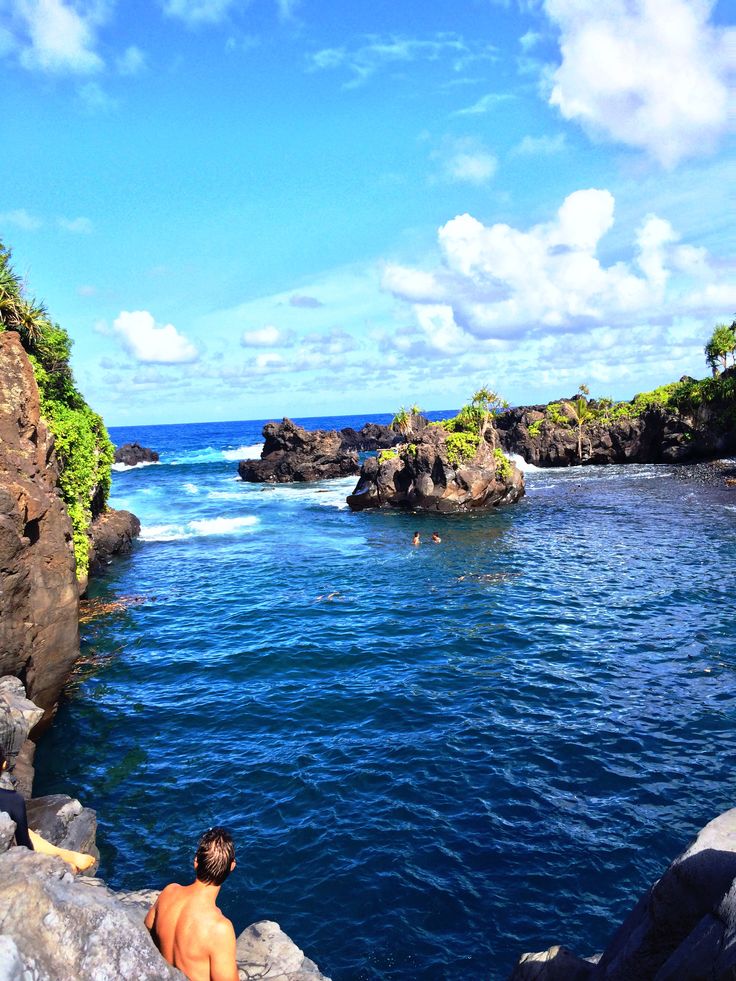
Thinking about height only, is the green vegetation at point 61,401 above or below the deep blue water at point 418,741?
above

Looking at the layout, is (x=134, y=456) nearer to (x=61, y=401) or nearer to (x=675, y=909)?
(x=61, y=401)

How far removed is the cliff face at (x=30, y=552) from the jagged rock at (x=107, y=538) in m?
20.9

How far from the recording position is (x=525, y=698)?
19.8 meters

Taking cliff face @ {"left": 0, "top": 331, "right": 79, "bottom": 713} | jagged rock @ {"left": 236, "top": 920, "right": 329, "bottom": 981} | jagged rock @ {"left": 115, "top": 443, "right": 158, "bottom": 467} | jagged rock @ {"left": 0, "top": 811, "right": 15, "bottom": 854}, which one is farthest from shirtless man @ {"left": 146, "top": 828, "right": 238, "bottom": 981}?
jagged rock @ {"left": 115, "top": 443, "right": 158, "bottom": 467}

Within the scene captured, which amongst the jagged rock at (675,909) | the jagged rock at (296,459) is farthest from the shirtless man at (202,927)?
the jagged rock at (296,459)

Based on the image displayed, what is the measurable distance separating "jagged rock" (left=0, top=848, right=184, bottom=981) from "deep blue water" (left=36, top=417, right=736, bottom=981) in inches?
205

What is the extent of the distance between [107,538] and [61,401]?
1121 cm

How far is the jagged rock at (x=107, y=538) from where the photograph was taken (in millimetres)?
39531

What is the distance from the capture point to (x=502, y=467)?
57188 mm

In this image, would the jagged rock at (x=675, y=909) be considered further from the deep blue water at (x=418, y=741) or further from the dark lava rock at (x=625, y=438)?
the dark lava rock at (x=625, y=438)

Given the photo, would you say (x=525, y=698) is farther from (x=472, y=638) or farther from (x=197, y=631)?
(x=197, y=631)

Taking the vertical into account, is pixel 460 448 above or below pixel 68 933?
above

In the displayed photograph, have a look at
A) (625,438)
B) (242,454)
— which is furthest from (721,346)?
(242,454)

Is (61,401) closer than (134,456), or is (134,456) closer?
(61,401)
